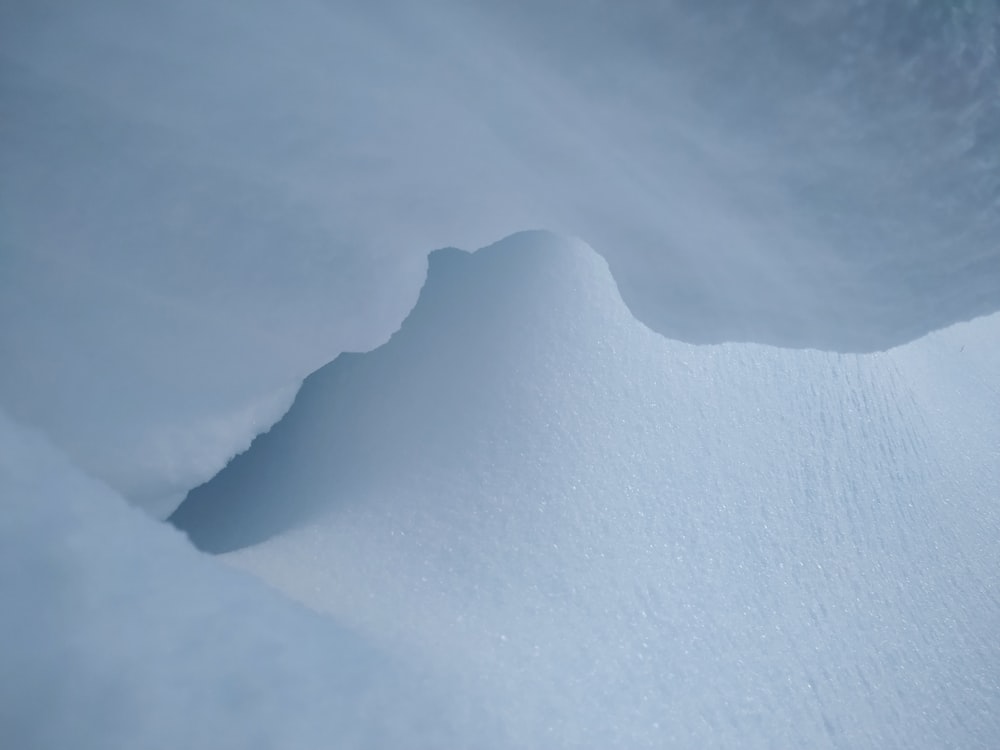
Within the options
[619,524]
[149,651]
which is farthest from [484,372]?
[149,651]

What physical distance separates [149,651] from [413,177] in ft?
2.32

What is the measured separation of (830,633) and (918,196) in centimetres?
56

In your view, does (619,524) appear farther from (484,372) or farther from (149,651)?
(149,651)

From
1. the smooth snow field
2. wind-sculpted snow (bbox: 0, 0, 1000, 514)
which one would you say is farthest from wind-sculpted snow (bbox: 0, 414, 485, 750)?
wind-sculpted snow (bbox: 0, 0, 1000, 514)

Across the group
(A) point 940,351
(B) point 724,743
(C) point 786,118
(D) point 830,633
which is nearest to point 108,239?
(C) point 786,118

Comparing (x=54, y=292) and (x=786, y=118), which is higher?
(x=786, y=118)

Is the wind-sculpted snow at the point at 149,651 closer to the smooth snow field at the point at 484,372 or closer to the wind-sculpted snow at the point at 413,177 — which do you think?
the smooth snow field at the point at 484,372

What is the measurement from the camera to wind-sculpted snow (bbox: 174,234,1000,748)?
795 millimetres

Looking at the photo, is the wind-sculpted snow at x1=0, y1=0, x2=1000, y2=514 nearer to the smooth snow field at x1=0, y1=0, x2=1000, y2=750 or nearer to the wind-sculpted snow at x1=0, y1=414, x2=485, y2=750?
the smooth snow field at x1=0, y1=0, x2=1000, y2=750

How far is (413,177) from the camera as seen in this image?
40.4 inches

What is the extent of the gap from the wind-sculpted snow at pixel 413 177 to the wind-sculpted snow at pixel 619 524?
0.12 m

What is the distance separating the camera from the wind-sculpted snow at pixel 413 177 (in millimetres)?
732

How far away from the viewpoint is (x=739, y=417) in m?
1.13

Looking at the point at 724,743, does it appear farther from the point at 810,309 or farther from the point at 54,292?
the point at 54,292
